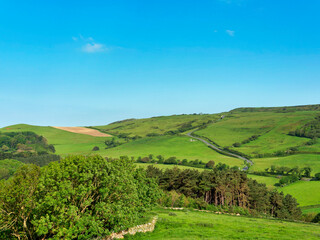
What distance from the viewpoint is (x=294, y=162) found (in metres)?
173

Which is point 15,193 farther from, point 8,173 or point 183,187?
point 8,173

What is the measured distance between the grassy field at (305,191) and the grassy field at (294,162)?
27.6 meters

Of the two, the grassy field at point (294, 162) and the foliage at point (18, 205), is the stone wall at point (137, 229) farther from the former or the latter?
the grassy field at point (294, 162)

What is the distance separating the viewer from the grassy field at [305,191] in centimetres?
10831

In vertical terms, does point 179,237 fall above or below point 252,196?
above

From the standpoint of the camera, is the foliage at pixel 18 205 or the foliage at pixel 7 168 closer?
the foliage at pixel 18 205

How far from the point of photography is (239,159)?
197500 mm

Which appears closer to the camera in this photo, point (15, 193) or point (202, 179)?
point (15, 193)

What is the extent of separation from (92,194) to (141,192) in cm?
1169

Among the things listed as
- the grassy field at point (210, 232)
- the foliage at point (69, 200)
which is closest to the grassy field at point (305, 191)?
the grassy field at point (210, 232)

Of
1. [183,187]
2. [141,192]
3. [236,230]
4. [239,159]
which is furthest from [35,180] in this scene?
[239,159]

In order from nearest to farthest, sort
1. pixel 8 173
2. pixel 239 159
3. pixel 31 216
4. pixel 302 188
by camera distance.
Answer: pixel 31 216, pixel 302 188, pixel 8 173, pixel 239 159

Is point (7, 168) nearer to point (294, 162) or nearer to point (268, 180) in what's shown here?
point (268, 180)

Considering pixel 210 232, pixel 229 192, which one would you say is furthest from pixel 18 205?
pixel 229 192
